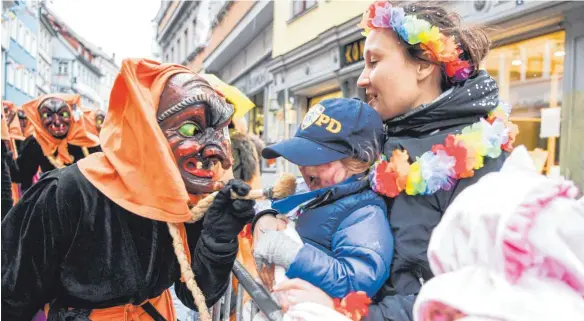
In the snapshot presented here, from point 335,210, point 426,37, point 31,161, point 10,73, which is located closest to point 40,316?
point 335,210

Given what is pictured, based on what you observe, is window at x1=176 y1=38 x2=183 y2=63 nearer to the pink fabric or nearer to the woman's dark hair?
the pink fabric

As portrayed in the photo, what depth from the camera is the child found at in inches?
46.1

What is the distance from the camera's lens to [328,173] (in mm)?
1404

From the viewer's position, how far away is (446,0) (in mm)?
6793

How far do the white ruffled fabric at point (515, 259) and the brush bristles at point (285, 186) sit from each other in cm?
63

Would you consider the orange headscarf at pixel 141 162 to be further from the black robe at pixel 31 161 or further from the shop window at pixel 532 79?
the shop window at pixel 532 79

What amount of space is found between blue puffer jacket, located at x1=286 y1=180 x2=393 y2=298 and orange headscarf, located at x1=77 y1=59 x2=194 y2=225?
1.30 feet

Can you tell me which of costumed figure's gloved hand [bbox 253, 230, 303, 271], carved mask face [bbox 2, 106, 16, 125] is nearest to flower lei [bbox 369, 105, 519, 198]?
costumed figure's gloved hand [bbox 253, 230, 303, 271]

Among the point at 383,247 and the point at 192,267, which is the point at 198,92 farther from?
the point at 383,247

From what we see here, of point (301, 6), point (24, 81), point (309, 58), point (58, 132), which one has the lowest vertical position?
point (58, 132)

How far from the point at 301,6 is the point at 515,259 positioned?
37.9 ft

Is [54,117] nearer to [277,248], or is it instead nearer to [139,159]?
[139,159]

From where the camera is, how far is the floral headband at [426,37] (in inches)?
53.2

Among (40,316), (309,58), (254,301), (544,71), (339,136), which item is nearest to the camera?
(339,136)
